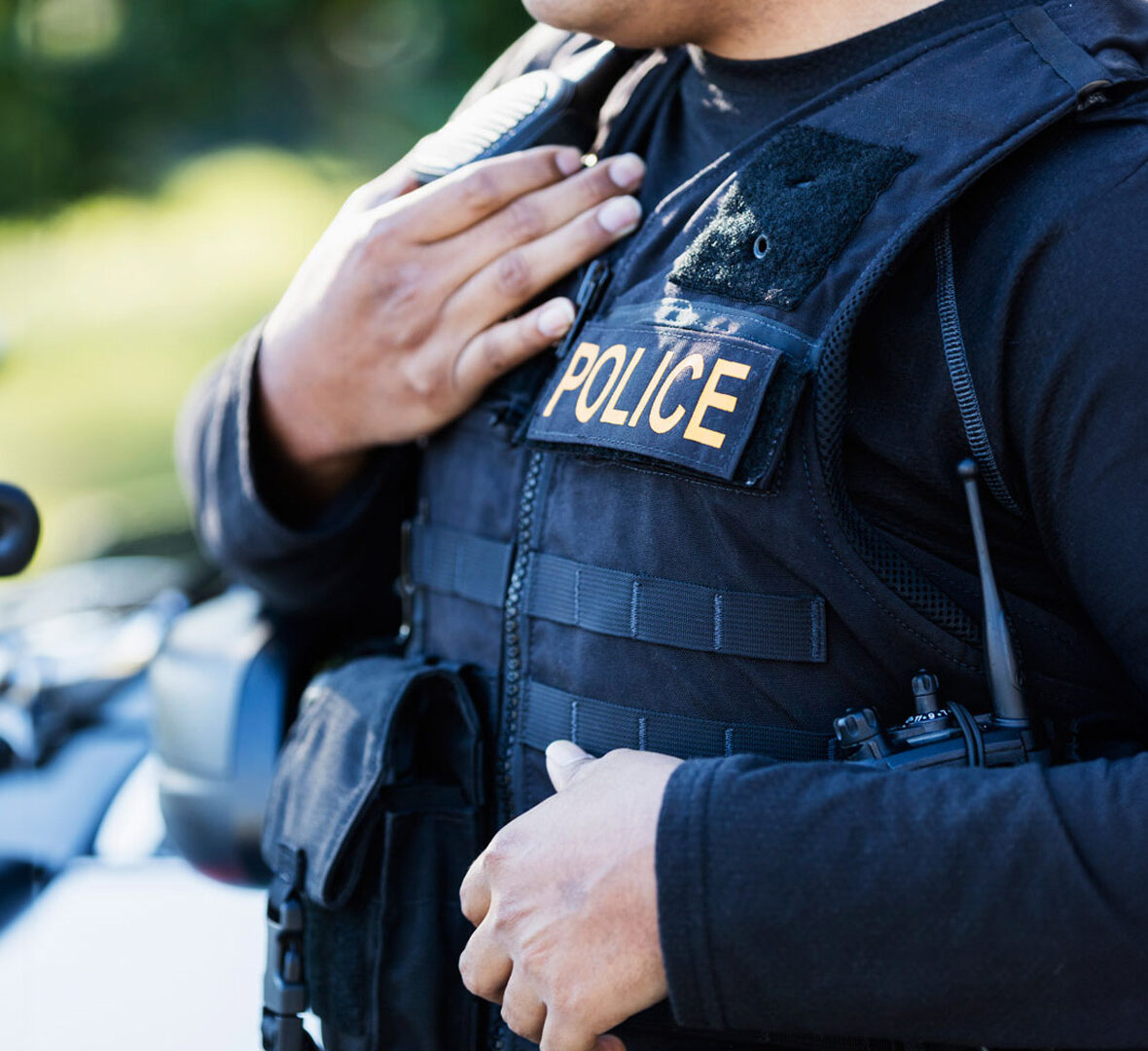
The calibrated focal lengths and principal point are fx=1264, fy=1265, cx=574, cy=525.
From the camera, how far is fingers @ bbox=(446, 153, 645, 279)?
129cm

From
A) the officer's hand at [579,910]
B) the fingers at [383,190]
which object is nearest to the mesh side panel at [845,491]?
the officer's hand at [579,910]

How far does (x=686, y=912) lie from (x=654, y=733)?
0.24 metres

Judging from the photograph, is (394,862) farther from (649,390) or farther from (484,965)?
(649,390)

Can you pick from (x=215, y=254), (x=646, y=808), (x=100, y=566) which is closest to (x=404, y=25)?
(x=215, y=254)

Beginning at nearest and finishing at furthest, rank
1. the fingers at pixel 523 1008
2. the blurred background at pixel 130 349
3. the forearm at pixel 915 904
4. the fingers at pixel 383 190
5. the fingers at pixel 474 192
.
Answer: the forearm at pixel 915 904 < the fingers at pixel 523 1008 < the fingers at pixel 474 192 < the fingers at pixel 383 190 < the blurred background at pixel 130 349

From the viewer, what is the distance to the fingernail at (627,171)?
1296mm

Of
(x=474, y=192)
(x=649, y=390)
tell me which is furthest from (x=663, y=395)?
(x=474, y=192)

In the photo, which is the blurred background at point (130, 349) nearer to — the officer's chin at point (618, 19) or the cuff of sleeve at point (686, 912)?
the cuff of sleeve at point (686, 912)

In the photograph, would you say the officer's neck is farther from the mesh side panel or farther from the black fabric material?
the mesh side panel

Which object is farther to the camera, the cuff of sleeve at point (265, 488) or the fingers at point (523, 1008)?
the cuff of sleeve at point (265, 488)

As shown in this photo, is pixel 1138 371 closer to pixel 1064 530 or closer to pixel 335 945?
pixel 1064 530

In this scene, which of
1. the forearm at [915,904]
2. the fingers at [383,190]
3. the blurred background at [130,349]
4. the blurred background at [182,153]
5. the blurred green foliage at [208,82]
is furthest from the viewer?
the blurred green foliage at [208,82]

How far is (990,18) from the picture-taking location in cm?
108

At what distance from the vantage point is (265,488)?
150cm
